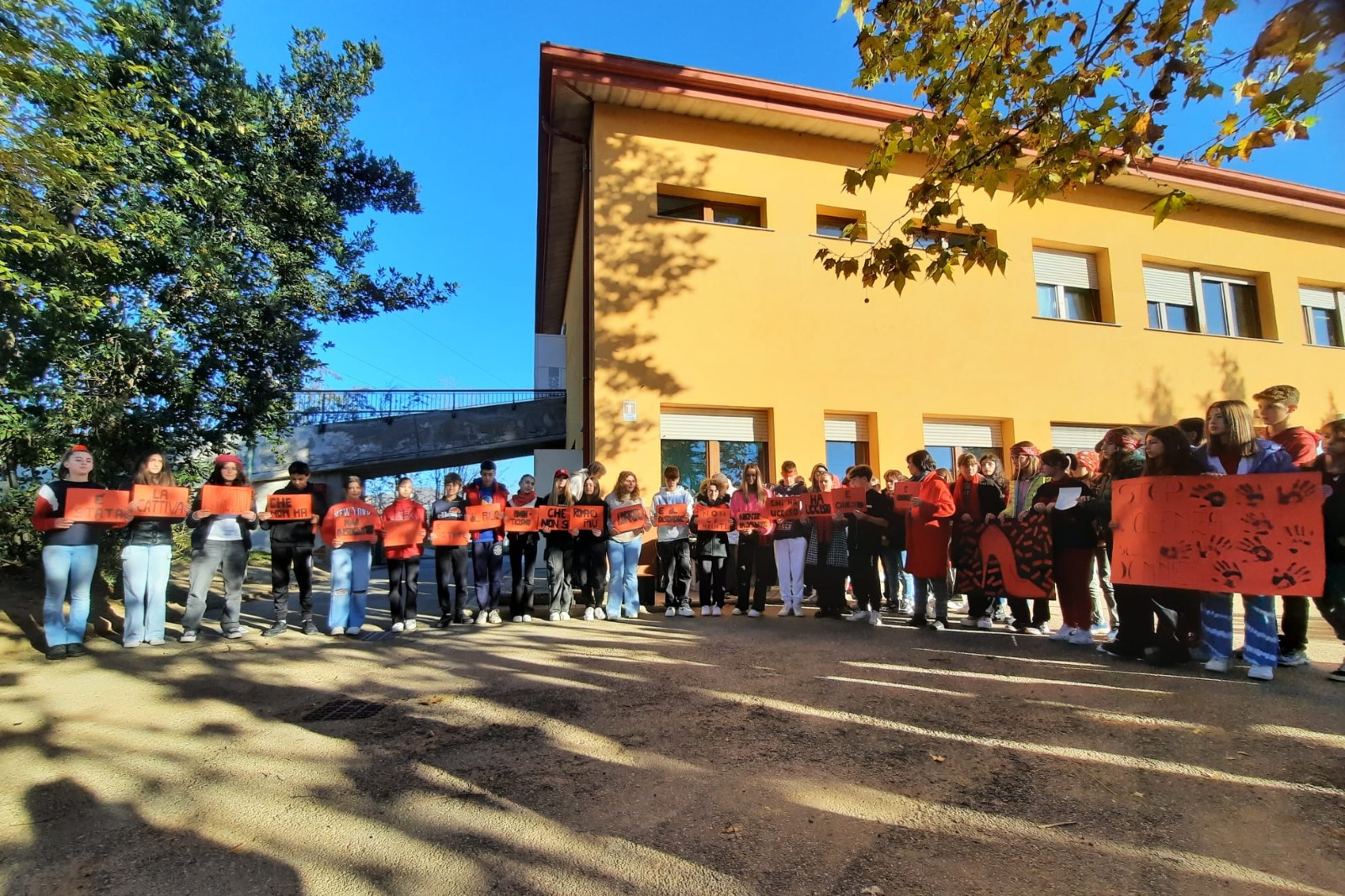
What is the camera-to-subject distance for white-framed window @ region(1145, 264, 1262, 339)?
1330 cm

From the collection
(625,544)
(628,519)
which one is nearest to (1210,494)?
(628,519)

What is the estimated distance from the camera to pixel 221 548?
274 inches

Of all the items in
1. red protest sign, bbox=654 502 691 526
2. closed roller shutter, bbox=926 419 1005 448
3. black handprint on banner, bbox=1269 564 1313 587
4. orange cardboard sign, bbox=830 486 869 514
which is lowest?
black handprint on banner, bbox=1269 564 1313 587

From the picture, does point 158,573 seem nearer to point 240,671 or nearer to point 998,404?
point 240,671

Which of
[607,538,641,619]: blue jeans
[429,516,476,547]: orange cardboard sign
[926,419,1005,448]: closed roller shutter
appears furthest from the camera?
[926,419,1005,448]: closed roller shutter

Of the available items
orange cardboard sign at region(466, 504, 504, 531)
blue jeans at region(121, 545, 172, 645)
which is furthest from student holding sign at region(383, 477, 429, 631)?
blue jeans at region(121, 545, 172, 645)

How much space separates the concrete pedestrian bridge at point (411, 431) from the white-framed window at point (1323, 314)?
19.9m

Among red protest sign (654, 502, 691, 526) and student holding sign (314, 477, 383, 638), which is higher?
red protest sign (654, 502, 691, 526)

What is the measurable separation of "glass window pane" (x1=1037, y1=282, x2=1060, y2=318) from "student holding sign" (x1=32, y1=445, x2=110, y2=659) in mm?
14308

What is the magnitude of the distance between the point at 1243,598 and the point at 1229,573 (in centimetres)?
29

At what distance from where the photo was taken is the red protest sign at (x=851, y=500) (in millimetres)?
7566

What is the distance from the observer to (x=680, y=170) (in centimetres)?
1084

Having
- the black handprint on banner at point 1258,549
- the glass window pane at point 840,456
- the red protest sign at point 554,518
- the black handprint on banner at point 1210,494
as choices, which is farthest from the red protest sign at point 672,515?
the black handprint on banner at point 1258,549

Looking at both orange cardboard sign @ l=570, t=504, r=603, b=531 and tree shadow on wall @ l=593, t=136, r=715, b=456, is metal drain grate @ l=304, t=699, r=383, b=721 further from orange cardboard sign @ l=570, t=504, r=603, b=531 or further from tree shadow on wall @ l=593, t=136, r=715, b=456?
tree shadow on wall @ l=593, t=136, r=715, b=456
